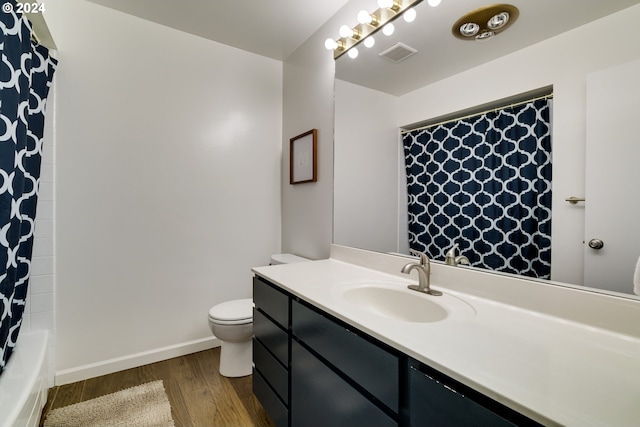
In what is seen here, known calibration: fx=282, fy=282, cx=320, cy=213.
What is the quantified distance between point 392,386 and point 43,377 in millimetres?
1949

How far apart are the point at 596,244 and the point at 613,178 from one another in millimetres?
212

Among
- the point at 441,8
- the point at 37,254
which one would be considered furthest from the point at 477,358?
the point at 37,254

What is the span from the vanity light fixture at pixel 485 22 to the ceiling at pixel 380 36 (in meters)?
0.02

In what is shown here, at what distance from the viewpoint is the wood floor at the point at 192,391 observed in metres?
1.54

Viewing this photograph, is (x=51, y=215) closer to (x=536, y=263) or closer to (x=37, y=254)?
(x=37, y=254)

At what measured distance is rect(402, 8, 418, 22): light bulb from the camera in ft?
4.66

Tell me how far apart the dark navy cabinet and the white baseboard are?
88cm

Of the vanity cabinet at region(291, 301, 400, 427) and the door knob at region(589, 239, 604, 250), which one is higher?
the door knob at region(589, 239, 604, 250)

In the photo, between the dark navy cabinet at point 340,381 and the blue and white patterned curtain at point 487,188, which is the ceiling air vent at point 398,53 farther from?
the dark navy cabinet at point 340,381

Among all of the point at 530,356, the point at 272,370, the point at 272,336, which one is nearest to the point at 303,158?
the point at 272,336

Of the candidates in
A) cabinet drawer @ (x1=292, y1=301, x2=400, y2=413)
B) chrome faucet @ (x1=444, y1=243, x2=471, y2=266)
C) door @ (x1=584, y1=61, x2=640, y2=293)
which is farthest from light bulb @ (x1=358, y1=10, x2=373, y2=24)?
cabinet drawer @ (x1=292, y1=301, x2=400, y2=413)

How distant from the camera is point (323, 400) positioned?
39.9 inches

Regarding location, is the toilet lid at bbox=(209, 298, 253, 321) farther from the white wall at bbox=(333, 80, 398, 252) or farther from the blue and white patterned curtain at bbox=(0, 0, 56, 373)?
the blue and white patterned curtain at bbox=(0, 0, 56, 373)

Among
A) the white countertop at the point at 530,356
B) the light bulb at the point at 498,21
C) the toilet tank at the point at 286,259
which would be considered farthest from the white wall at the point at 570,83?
the toilet tank at the point at 286,259
